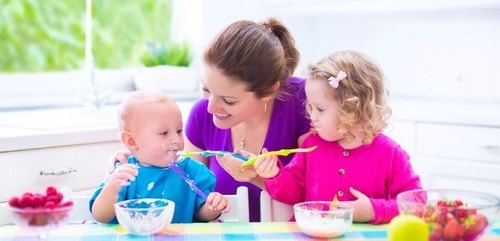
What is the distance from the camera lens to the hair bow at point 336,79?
1826 millimetres

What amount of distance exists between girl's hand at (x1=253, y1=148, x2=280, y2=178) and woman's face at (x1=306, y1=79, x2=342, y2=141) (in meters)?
0.14

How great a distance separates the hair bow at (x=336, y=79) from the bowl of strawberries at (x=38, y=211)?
2.33 ft

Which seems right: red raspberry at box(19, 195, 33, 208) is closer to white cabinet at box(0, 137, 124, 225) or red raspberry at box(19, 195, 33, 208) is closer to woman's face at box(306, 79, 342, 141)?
woman's face at box(306, 79, 342, 141)

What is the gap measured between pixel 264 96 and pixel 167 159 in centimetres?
35

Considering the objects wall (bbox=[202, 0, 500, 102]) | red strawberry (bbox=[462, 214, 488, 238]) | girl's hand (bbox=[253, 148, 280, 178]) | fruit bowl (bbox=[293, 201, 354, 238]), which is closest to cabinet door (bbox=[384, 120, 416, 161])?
wall (bbox=[202, 0, 500, 102])

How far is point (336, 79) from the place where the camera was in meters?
1.83

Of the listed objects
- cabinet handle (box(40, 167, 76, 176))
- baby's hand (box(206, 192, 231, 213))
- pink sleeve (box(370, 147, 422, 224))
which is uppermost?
pink sleeve (box(370, 147, 422, 224))

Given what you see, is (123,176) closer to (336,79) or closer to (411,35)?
(336,79)

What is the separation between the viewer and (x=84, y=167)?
2656mm

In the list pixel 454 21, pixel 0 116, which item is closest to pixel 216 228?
pixel 0 116

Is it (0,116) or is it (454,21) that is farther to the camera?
(454,21)

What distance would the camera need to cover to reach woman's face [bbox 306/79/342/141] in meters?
1.86

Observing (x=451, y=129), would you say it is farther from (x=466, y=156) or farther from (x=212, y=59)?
(x=212, y=59)

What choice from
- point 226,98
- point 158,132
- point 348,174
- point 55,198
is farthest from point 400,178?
point 55,198
